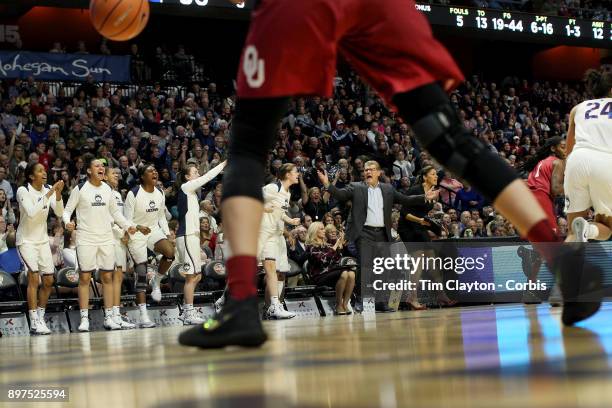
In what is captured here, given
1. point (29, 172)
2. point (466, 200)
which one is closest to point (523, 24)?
point (466, 200)

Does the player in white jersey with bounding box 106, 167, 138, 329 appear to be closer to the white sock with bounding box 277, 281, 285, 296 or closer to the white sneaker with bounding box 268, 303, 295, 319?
the white sneaker with bounding box 268, 303, 295, 319

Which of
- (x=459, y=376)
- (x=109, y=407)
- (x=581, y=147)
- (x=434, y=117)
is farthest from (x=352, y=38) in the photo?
(x=581, y=147)

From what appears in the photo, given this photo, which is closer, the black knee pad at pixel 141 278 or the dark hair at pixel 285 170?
the dark hair at pixel 285 170

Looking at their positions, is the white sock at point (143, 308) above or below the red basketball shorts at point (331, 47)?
below

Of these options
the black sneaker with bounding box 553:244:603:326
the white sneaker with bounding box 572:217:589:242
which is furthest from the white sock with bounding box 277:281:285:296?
the black sneaker with bounding box 553:244:603:326

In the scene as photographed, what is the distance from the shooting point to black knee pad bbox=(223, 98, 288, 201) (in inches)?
107

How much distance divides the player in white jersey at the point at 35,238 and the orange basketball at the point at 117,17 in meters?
1.81

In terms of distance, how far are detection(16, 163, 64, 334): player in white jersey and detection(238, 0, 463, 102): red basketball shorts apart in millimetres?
7490

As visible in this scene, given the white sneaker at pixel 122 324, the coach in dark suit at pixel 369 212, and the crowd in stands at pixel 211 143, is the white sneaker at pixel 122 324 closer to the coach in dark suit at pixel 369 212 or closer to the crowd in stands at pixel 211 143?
the crowd in stands at pixel 211 143

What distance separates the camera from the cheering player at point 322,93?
2.63 meters

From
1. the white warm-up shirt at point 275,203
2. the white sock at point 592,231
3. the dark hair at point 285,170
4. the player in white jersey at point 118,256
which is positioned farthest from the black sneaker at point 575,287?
the player in white jersey at point 118,256

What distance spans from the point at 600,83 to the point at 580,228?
3.33 ft

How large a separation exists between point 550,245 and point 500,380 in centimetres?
135

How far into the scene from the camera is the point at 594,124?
5.96 m
